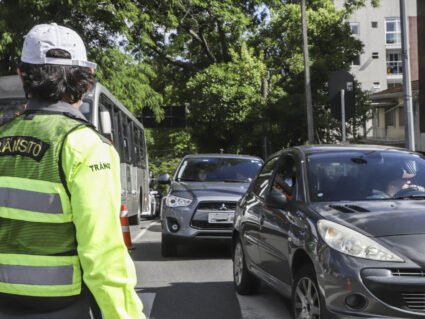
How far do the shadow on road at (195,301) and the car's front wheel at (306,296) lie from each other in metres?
1.08

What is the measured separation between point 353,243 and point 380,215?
1.60ft

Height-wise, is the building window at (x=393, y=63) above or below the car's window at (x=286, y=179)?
above

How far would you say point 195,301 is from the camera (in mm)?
7156

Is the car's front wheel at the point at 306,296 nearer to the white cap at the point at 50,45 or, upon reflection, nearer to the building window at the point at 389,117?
the white cap at the point at 50,45

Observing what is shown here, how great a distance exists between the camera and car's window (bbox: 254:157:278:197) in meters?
7.04

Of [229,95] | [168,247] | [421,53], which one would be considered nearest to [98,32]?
[229,95]

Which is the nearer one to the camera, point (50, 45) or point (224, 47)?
point (50, 45)

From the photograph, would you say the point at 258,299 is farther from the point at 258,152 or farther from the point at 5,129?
the point at 258,152

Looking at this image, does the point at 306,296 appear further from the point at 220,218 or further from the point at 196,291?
the point at 220,218

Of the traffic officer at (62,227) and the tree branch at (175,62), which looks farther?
the tree branch at (175,62)

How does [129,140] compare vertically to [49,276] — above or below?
below

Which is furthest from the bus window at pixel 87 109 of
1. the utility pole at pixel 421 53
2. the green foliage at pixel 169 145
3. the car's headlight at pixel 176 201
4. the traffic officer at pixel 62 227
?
the green foliage at pixel 169 145

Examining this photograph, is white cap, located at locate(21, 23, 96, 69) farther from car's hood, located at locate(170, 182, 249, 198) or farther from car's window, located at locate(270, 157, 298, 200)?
car's hood, located at locate(170, 182, 249, 198)

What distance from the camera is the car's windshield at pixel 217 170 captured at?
1174 cm
